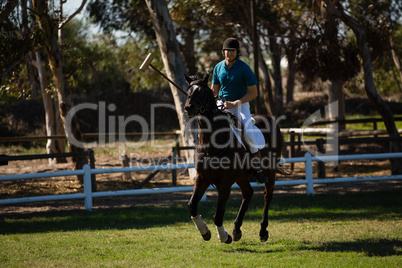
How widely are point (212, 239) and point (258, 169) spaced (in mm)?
1563

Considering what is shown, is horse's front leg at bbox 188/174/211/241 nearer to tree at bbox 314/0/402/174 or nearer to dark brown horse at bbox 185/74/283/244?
dark brown horse at bbox 185/74/283/244

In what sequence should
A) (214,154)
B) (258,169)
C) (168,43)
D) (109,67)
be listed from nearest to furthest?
(214,154) < (258,169) < (168,43) < (109,67)

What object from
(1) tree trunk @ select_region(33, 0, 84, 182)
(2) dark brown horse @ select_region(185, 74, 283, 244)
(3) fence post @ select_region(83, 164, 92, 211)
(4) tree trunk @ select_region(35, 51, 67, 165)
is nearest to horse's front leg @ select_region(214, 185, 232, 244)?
(2) dark brown horse @ select_region(185, 74, 283, 244)

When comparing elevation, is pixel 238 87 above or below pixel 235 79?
below

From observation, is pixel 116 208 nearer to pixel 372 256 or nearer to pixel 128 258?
pixel 128 258

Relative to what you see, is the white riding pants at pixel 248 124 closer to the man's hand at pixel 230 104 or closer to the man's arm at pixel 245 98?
the man's arm at pixel 245 98

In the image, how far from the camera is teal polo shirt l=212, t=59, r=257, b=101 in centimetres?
707

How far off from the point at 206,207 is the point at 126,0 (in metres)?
14.5

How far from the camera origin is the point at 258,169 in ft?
24.5

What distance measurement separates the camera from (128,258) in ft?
21.3

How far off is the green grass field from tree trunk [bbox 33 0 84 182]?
4024 mm

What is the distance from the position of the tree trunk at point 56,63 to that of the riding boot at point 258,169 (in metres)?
7.94
